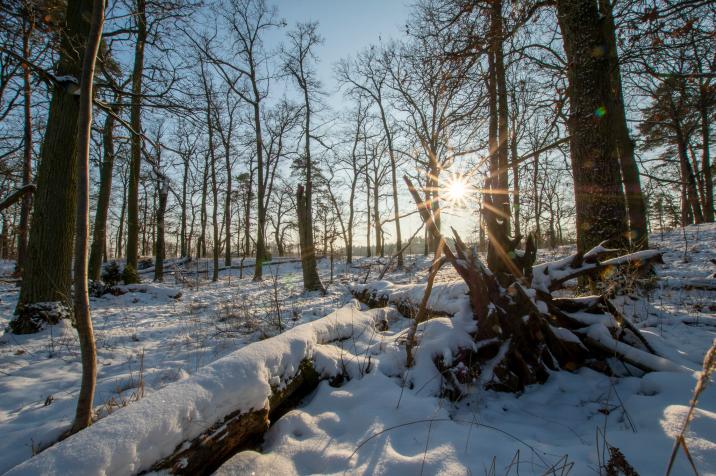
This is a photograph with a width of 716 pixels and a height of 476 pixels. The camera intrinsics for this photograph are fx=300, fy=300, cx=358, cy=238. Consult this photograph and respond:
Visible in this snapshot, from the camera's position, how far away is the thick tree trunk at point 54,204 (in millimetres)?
4543

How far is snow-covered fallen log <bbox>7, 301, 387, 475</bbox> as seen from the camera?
114 cm

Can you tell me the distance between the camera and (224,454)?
61.4 inches

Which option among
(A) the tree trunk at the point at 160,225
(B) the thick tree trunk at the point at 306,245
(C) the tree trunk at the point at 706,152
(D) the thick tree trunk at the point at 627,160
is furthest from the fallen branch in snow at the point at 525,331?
(A) the tree trunk at the point at 160,225

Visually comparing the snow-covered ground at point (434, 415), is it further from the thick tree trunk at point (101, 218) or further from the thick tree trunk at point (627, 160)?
the thick tree trunk at point (101, 218)

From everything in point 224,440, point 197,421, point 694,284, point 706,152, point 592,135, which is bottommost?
point 224,440

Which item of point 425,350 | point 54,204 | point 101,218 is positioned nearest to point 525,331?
point 425,350

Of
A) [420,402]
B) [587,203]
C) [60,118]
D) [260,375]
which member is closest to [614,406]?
[420,402]

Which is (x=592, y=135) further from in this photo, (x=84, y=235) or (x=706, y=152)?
(x=706, y=152)

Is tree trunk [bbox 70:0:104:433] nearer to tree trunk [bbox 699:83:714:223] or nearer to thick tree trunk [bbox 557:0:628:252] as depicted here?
thick tree trunk [bbox 557:0:628:252]

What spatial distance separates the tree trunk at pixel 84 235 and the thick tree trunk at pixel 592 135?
5.01 m

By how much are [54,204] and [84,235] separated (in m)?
4.43

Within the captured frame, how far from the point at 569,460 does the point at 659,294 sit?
4.35 m

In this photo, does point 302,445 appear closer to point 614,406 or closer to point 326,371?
point 326,371

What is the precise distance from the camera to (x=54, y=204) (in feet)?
15.0
